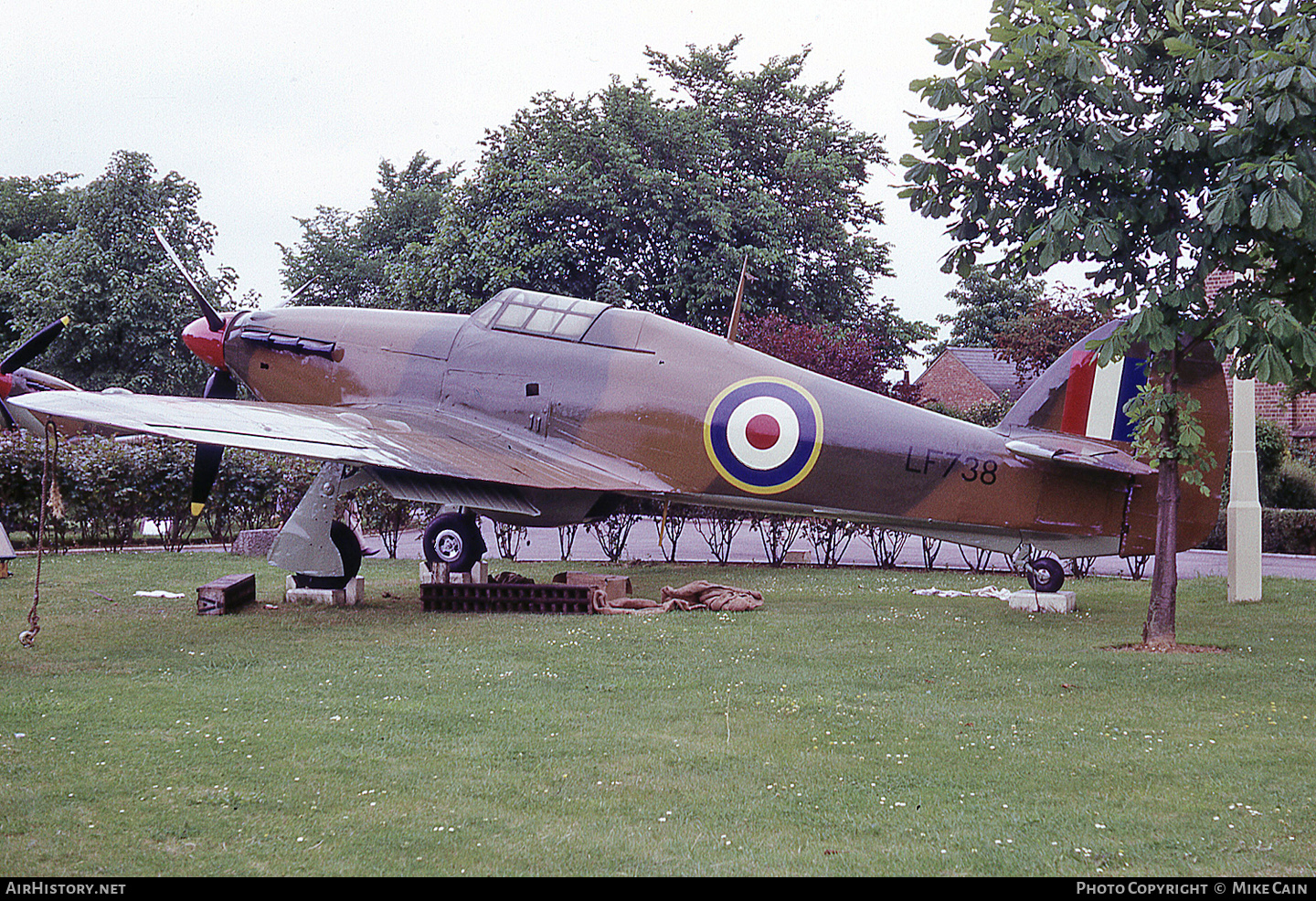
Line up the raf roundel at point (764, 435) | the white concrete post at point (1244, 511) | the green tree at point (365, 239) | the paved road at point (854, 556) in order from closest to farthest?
the raf roundel at point (764, 435), the white concrete post at point (1244, 511), the paved road at point (854, 556), the green tree at point (365, 239)

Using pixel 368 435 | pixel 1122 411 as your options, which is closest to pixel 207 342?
pixel 368 435

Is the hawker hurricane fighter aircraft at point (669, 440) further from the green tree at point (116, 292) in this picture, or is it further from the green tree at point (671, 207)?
the green tree at point (116, 292)

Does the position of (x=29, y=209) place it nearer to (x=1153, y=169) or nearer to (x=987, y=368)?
(x=987, y=368)

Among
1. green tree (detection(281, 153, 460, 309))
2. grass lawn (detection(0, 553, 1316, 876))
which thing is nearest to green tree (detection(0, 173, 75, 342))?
green tree (detection(281, 153, 460, 309))

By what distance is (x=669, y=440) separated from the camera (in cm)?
1128

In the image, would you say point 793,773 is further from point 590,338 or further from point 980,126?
point 590,338

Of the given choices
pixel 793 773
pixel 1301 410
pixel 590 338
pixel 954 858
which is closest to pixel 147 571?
pixel 590 338

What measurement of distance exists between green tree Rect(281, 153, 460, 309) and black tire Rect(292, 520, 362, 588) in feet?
115

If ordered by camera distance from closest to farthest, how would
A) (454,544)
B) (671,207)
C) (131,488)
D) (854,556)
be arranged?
(454,544) < (131,488) < (854,556) < (671,207)

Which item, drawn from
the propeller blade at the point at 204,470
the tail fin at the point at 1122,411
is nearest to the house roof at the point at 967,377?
the tail fin at the point at 1122,411

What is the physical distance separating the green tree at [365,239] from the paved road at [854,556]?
25143 mm

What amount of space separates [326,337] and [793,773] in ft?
30.2

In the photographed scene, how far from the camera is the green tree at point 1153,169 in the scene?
26.1ft

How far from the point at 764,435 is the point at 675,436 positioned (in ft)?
3.17
